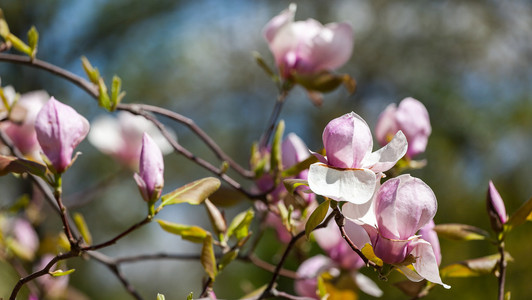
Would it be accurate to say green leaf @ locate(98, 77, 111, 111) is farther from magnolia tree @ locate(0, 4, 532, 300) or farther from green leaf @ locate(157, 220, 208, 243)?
green leaf @ locate(157, 220, 208, 243)

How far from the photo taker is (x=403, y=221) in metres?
0.28

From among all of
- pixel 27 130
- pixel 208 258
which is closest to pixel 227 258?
pixel 208 258

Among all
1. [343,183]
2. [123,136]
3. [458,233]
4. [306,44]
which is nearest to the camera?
[343,183]

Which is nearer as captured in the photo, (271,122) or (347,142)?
(347,142)

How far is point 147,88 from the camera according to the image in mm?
Answer: 3471

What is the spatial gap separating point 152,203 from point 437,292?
3.23 feet

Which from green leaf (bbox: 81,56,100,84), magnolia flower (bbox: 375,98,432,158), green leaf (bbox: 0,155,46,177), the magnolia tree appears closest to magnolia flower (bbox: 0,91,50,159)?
the magnolia tree

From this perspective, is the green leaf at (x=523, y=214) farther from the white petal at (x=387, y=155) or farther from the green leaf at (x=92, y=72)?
the green leaf at (x=92, y=72)

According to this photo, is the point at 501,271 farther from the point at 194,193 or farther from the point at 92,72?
the point at 92,72

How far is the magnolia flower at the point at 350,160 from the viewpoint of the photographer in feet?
0.89

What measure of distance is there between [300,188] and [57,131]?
190mm

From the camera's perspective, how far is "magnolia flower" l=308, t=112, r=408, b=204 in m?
0.27

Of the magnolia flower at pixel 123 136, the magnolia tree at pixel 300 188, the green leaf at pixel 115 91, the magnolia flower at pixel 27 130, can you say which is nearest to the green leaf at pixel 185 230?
the magnolia tree at pixel 300 188

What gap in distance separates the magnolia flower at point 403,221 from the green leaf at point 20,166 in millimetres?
173
